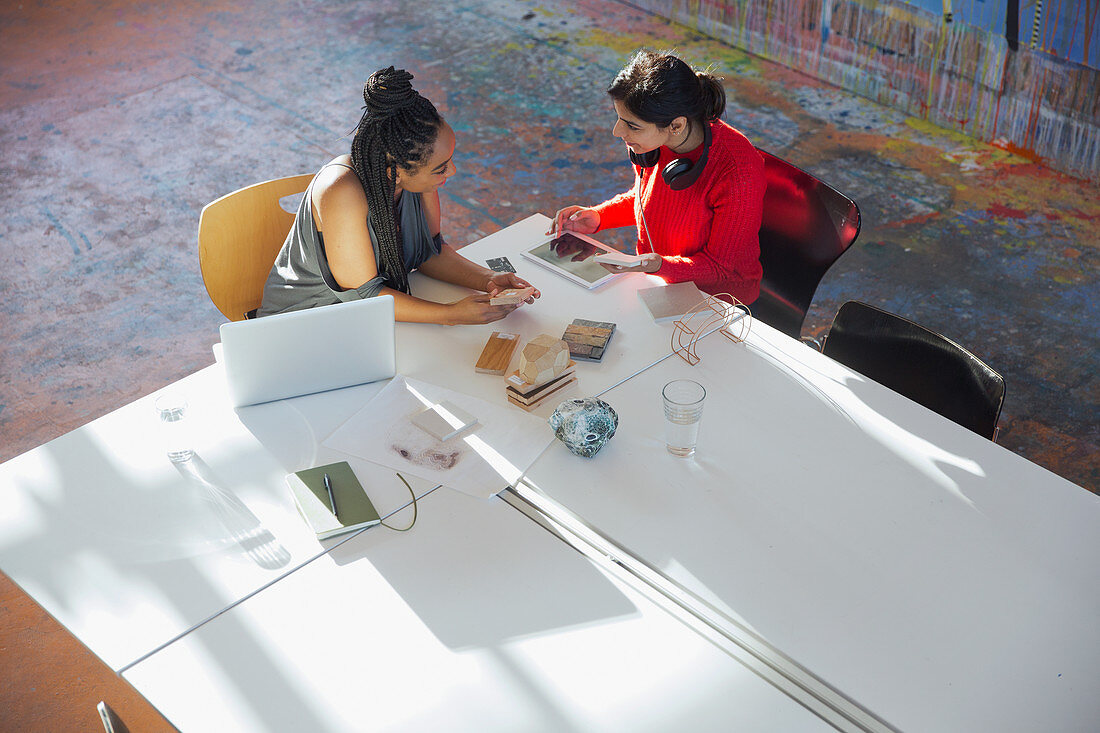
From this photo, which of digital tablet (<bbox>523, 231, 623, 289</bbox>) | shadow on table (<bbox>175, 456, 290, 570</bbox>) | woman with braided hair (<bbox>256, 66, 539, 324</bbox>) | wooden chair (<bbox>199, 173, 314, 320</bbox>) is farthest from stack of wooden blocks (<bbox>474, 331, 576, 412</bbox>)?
wooden chair (<bbox>199, 173, 314, 320</bbox>)

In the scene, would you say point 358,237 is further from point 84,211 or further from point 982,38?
point 982,38

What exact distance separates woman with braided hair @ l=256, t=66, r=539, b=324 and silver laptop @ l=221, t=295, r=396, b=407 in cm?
28

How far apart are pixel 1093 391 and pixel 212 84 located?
5016mm

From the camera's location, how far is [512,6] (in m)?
6.70

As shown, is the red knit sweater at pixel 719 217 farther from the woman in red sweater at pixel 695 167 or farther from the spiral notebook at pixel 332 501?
the spiral notebook at pixel 332 501

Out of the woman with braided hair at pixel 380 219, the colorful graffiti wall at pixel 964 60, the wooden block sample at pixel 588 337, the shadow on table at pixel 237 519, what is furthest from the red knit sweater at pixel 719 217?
the colorful graffiti wall at pixel 964 60

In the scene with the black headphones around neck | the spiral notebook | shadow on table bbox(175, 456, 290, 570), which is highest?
the black headphones around neck

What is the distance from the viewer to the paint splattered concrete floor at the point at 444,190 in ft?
11.7

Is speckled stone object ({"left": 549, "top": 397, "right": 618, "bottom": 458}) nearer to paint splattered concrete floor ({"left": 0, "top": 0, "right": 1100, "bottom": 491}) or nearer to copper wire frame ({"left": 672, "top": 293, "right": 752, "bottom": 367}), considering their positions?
copper wire frame ({"left": 672, "top": 293, "right": 752, "bottom": 367})

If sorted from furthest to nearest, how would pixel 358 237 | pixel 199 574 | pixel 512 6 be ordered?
pixel 512 6
pixel 358 237
pixel 199 574

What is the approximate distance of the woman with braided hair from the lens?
2.33 m

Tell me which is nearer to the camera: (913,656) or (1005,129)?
(913,656)

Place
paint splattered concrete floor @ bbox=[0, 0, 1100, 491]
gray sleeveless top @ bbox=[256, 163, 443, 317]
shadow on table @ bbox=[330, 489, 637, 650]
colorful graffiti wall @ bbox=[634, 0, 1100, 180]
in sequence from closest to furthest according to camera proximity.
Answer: shadow on table @ bbox=[330, 489, 637, 650] → gray sleeveless top @ bbox=[256, 163, 443, 317] → paint splattered concrete floor @ bbox=[0, 0, 1100, 491] → colorful graffiti wall @ bbox=[634, 0, 1100, 180]

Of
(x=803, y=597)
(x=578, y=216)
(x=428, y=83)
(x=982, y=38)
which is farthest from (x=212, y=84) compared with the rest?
(x=803, y=597)
